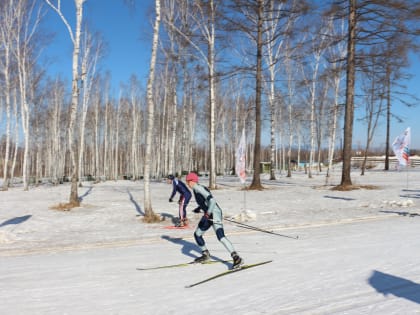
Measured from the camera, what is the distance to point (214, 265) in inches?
272

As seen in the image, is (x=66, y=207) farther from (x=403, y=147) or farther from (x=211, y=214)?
(x=403, y=147)

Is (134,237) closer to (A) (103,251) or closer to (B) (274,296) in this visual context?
(A) (103,251)

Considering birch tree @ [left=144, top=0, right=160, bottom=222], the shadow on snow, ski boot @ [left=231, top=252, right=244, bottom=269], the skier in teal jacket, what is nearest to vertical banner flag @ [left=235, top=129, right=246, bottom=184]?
birch tree @ [left=144, top=0, right=160, bottom=222]

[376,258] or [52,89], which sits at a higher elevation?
[52,89]

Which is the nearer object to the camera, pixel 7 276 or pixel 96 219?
pixel 7 276

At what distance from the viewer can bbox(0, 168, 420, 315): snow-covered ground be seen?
4.88 m

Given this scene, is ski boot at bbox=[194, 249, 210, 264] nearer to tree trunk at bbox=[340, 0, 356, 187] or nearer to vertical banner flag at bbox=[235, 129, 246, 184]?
vertical banner flag at bbox=[235, 129, 246, 184]

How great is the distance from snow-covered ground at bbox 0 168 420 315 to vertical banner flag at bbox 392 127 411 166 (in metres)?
5.49

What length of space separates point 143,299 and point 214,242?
12.9ft

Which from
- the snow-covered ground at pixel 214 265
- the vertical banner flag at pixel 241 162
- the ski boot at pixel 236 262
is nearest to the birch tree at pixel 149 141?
the snow-covered ground at pixel 214 265

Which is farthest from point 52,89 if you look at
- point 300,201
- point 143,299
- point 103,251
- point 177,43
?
point 143,299

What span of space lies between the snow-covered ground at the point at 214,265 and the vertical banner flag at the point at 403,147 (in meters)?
5.49

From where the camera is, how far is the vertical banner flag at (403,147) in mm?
17828

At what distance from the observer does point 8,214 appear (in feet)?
43.8
